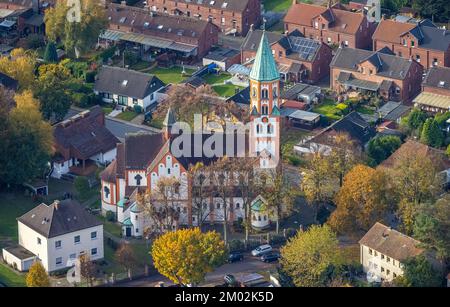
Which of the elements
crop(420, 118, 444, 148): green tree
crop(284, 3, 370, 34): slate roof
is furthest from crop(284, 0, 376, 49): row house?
crop(420, 118, 444, 148): green tree

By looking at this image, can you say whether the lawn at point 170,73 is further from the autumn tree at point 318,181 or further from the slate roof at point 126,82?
the autumn tree at point 318,181

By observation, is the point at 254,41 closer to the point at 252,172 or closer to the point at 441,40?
the point at 441,40

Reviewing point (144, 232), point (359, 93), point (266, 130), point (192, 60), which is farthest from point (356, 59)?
point (144, 232)

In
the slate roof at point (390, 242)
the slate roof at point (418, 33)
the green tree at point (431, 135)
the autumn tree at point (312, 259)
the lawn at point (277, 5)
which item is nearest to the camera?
the autumn tree at point (312, 259)

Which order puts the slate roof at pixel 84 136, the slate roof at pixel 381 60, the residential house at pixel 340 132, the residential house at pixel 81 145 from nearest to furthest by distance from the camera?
the residential house at pixel 81 145
the slate roof at pixel 84 136
the residential house at pixel 340 132
the slate roof at pixel 381 60

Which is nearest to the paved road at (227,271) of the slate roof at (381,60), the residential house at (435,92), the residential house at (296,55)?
the residential house at (435,92)

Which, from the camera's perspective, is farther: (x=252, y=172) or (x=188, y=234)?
(x=252, y=172)
